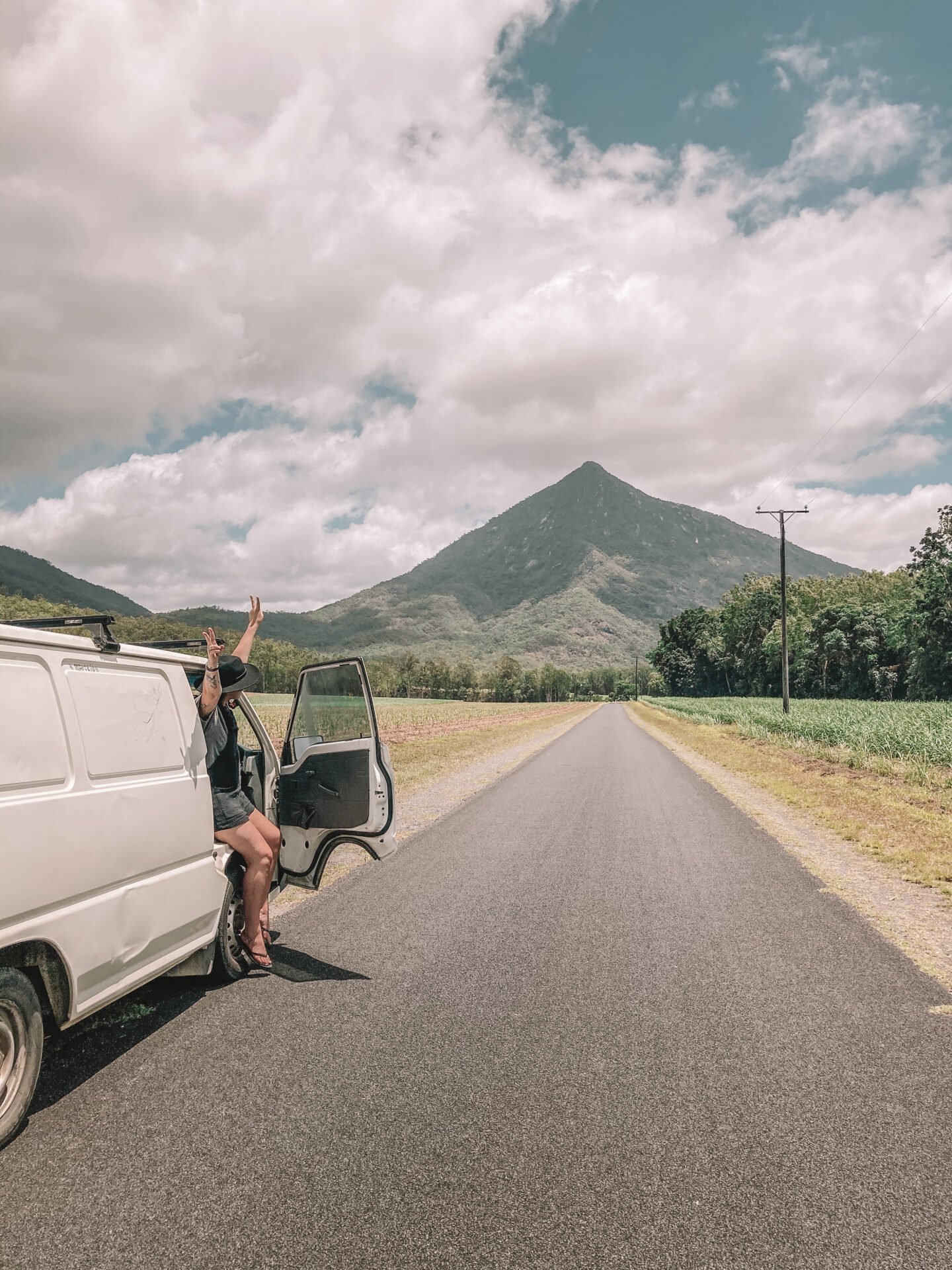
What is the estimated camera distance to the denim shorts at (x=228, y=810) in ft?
15.6

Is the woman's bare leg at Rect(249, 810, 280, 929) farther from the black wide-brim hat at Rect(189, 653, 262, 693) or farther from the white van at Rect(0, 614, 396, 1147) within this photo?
the black wide-brim hat at Rect(189, 653, 262, 693)

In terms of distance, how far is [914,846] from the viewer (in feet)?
30.3

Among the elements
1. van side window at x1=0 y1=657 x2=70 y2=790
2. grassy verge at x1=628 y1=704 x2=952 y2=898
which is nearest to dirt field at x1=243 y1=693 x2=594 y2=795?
grassy verge at x1=628 y1=704 x2=952 y2=898

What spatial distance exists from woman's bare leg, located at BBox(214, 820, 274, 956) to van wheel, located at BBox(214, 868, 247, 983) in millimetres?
98

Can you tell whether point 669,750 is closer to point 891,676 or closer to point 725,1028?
point 725,1028

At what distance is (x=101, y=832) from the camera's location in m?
3.52

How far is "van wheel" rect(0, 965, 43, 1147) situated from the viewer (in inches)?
118

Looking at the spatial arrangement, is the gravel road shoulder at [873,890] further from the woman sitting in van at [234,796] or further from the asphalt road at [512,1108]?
the woman sitting in van at [234,796]

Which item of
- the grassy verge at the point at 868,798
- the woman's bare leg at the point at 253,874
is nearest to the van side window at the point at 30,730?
the woman's bare leg at the point at 253,874

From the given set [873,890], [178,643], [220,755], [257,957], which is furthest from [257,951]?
[873,890]

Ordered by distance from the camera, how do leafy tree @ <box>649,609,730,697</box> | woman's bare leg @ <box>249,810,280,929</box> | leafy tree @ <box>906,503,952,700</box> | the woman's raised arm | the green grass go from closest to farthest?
the woman's raised arm
woman's bare leg @ <box>249,810,280,929</box>
the green grass
leafy tree @ <box>906,503,952,700</box>
leafy tree @ <box>649,609,730,697</box>

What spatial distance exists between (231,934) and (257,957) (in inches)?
9.2

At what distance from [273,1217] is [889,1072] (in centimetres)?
286

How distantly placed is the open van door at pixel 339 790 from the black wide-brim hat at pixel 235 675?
34.7 inches
